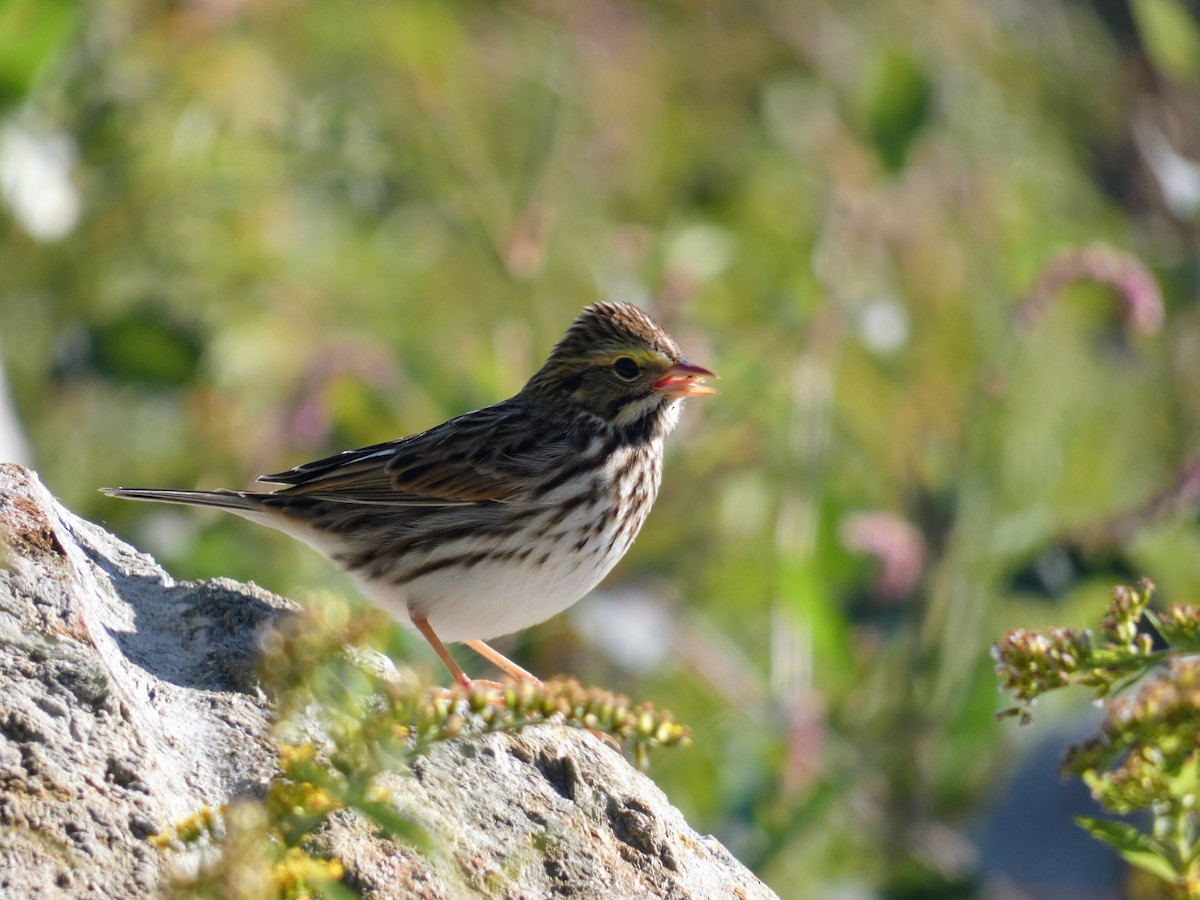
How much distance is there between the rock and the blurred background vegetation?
2432 mm

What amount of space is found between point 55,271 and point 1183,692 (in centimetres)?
618

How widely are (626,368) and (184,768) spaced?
270cm

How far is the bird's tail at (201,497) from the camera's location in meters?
4.86

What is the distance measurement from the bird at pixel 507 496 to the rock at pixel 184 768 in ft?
4.05

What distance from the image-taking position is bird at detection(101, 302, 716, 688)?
496 cm

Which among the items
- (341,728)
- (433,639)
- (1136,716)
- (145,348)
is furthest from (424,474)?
(1136,716)

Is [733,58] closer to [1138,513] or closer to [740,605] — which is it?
[740,605]

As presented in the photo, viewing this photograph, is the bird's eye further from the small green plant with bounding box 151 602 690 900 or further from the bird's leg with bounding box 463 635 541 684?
the small green plant with bounding box 151 602 690 900

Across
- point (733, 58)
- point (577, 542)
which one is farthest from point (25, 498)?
point (733, 58)

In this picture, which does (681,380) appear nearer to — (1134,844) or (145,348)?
(145,348)

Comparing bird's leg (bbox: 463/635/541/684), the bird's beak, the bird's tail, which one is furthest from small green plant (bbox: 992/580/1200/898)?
the bird's tail

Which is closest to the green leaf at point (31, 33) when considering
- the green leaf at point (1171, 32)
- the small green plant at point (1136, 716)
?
the green leaf at point (1171, 32)

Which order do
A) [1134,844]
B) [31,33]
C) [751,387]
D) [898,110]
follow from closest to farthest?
[1134,844], [31,33], [751,387], [898,110]

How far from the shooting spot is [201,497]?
4.95 m
